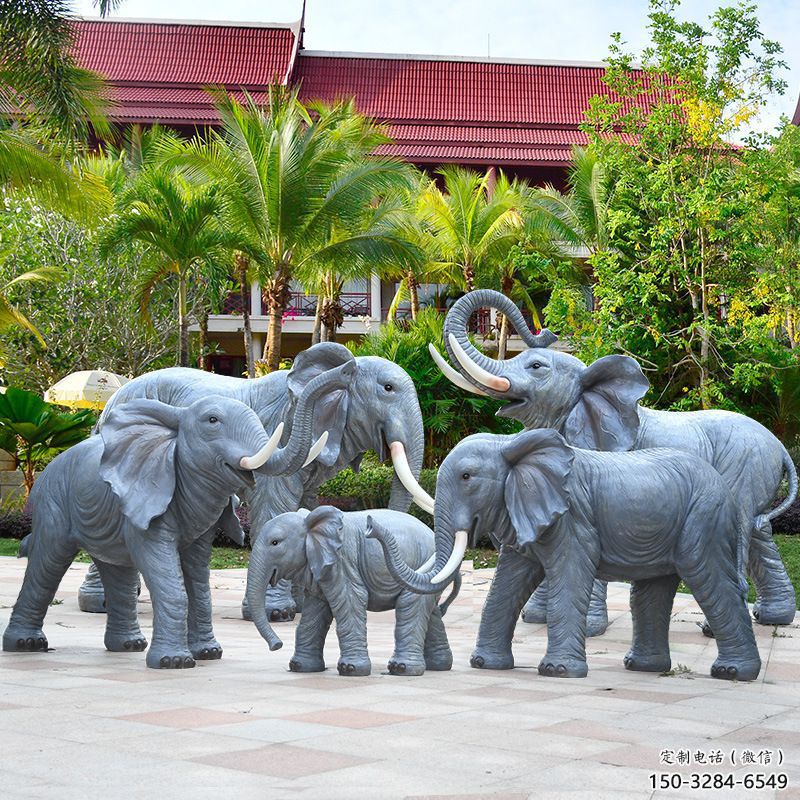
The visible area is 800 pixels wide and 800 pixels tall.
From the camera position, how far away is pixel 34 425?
63.0ft

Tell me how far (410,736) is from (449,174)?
2361 cm

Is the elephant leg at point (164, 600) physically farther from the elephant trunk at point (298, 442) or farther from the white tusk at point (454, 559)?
the white tusk at point (454, 559)

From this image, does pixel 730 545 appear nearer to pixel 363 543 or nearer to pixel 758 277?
pixel 363 543

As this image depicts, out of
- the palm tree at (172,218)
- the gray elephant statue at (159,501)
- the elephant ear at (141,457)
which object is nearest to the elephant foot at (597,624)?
the gray elephant statue at (159,501)

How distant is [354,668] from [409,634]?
33 cm

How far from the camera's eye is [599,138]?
20672 mm

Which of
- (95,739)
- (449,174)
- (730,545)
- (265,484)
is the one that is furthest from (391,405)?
(449,174)

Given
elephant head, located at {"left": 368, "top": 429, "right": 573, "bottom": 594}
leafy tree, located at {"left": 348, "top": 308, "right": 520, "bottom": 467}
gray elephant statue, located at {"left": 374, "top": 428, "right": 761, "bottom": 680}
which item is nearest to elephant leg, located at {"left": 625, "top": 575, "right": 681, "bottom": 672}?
gray elephant statue, located at {"left": 374, "top": 428, "right": 761, "bottom": 680}

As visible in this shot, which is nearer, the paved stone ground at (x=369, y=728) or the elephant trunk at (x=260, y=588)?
the paved stone ground at (x=369, y=728)

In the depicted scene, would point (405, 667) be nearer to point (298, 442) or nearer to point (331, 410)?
point (298, 442)

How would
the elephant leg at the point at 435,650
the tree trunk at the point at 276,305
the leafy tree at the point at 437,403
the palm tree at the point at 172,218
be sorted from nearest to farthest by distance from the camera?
the elephant leg at the point at 435,650 → the palm tree at the point at 172,218 → the leafy tree at the point at 437,403 → the tree trunk at the point at 276,305

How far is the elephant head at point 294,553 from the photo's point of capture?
654 centimetres

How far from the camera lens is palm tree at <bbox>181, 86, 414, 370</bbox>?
19484 millimetres

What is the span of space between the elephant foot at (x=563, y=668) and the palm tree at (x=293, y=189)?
1365 centimetres
